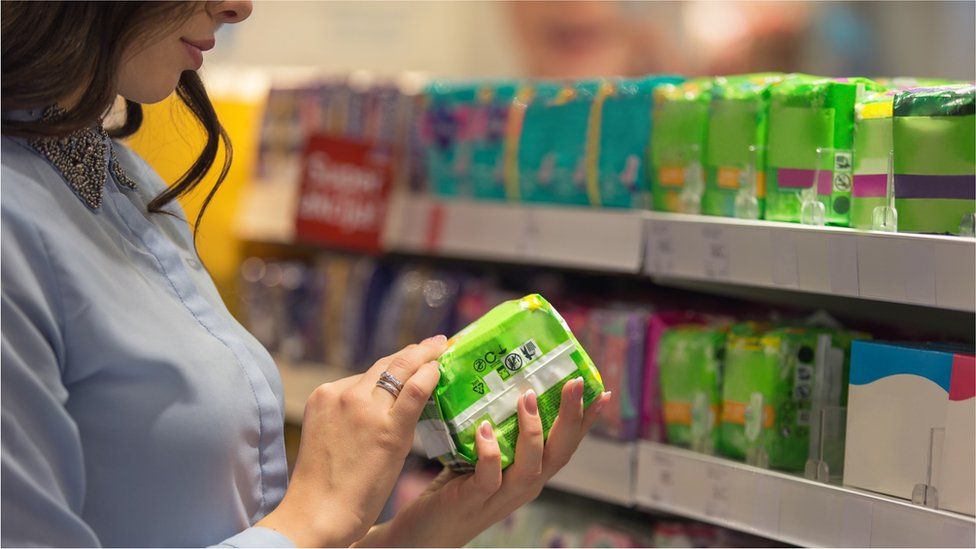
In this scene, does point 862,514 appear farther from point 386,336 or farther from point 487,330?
point 386,336

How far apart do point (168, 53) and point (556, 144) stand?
1.22 meters

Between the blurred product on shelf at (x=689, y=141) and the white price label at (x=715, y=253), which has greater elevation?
the blurred product on shelf at (x=689, y=141)

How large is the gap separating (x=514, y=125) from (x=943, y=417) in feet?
3.94

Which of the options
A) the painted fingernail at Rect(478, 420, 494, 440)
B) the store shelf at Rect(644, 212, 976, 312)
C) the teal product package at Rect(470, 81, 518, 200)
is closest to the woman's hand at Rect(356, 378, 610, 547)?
the painted fingernail at Rect(478, 420, 494, 440)

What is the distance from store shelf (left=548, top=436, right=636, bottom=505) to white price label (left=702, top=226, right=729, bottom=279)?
0.41m

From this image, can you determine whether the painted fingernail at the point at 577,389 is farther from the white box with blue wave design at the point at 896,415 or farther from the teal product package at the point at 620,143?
the teal product package at the point at 620,143

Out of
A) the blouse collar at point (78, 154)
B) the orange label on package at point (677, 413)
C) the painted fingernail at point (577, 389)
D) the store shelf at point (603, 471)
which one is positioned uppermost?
the blouse collar at point (78, 154)

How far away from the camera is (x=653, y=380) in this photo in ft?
6.04

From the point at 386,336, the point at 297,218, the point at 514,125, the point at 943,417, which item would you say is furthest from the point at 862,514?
the point at 297,218

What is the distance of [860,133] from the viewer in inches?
54.9

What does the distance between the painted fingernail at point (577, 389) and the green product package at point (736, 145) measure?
1.93ft

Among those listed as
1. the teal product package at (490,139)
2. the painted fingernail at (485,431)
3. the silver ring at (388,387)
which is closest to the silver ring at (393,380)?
the silver ring at (388,387)

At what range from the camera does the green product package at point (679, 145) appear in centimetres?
168

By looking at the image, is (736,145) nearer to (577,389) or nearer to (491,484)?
(577,389)
